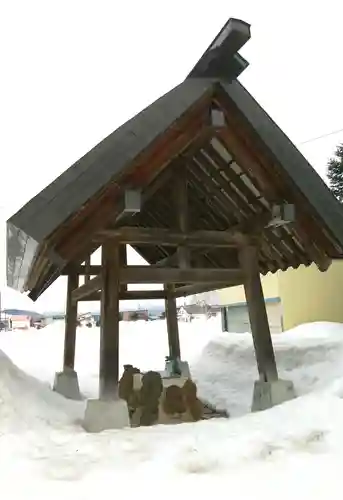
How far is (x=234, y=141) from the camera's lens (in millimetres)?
5238

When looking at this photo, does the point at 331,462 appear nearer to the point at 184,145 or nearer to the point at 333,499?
the point at 333,499

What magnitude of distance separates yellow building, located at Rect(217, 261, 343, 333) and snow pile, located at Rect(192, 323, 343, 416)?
113 centimetres

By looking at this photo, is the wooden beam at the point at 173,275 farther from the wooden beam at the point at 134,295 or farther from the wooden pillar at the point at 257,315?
the wooden beam at the point at 134,295

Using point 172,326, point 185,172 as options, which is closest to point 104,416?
point 185,172

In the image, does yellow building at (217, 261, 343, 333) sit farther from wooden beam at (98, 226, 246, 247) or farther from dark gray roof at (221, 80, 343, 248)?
dark gray roof at (221, 80, 343, 248)

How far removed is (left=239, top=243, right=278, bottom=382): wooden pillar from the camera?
226 inches

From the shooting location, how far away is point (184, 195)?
19.8 feet

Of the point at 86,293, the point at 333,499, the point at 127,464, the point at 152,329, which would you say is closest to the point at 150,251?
the point at 86,293

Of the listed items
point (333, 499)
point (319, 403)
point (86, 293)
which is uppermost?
point (86, 293)

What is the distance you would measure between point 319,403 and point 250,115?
2.97 meters

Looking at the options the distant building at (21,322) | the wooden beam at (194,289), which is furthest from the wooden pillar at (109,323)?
the distant building at (21,322)

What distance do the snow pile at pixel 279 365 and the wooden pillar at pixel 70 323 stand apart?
95.0 inches

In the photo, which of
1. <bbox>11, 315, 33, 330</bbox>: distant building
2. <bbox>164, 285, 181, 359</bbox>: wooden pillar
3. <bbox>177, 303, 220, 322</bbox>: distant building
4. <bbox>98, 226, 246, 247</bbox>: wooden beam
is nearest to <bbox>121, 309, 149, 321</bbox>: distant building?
<bbox>177, 303, 220, 322</bbox>: distant building

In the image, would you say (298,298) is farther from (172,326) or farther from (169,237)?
(169,237)
